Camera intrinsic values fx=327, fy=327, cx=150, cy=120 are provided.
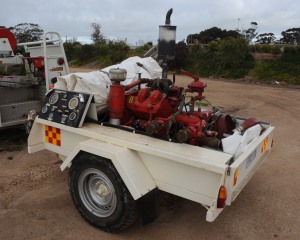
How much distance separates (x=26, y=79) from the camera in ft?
17.8

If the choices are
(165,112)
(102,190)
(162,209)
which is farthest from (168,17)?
(162,209)

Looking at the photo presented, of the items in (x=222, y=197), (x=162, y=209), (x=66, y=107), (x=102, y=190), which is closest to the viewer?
(x=222, y=197)

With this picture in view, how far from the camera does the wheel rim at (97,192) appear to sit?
3.00m

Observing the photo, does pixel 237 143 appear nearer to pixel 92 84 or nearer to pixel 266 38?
pixel 92 84

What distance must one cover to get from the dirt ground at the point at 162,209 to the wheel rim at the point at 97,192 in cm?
19

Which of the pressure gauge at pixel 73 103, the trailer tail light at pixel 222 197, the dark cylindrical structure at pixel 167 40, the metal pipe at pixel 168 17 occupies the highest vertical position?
the metal pipe at pixel 168 17

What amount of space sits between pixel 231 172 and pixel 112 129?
130cm

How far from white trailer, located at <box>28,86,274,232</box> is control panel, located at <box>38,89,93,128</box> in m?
0.01

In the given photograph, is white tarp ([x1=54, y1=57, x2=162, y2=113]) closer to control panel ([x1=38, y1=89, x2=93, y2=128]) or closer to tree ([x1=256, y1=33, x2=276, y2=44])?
control panel ([x1=38, y1=89, x2=93, y2=128])

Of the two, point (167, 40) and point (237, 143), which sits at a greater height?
point (167, 40)

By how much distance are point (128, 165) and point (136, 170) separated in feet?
0.27

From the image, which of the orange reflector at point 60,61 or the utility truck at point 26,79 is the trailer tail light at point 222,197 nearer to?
the utility truck at point 26,79

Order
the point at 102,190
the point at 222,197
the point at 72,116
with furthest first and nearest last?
the point at 72,116
the point at 102,190
the point at 222,197

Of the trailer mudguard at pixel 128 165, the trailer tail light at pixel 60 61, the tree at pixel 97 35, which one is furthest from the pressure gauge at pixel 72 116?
the tree at pixel 97 35
